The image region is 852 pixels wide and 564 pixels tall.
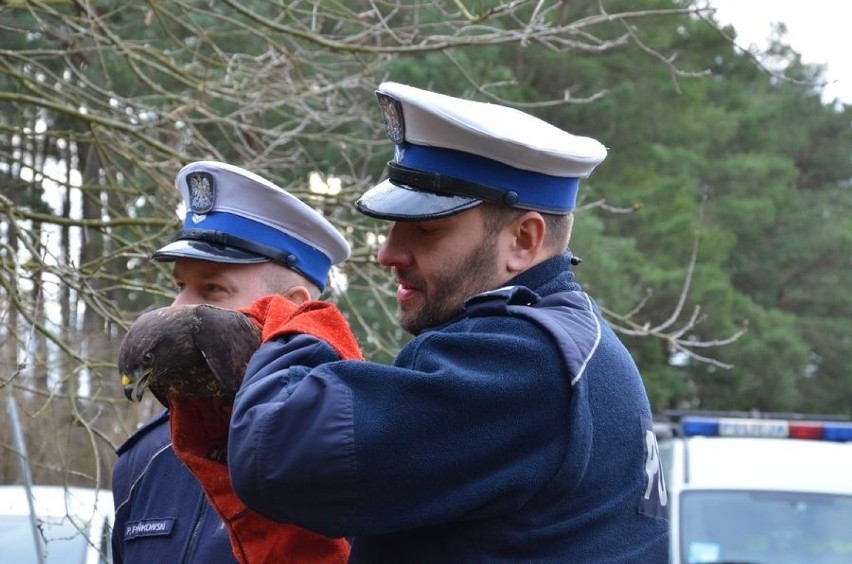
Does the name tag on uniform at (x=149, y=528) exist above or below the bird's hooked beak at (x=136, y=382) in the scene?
below

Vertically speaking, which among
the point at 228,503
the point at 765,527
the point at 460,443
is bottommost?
the point at 765,527

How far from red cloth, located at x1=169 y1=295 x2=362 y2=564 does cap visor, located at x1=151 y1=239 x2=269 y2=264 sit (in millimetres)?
649

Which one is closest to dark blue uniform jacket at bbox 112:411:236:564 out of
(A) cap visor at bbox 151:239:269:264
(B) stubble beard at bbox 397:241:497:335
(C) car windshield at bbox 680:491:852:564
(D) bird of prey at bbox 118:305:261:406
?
(A) cap visor at bbox 151:239:269:264

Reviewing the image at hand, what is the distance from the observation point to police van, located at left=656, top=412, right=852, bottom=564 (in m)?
7.51

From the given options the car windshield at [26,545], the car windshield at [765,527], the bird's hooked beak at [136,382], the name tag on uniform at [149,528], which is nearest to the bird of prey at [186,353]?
the bird's hooked beak at [136,382]

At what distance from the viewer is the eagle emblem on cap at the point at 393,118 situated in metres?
2.29

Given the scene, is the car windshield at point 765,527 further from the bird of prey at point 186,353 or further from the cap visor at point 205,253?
the bird of prey at point 186,353

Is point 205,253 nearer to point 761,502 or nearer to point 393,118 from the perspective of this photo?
point 393,118

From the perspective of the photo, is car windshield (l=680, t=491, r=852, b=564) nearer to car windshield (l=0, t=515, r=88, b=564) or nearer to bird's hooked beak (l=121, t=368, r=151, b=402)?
car windshield (l=0, t=515, r=88, b=564)

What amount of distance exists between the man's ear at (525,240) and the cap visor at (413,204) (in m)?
0.09

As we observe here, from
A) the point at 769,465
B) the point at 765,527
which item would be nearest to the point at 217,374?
the point at 765,527

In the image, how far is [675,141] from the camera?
23828mm

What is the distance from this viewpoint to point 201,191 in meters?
3.18

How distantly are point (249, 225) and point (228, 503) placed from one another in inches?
36.0
